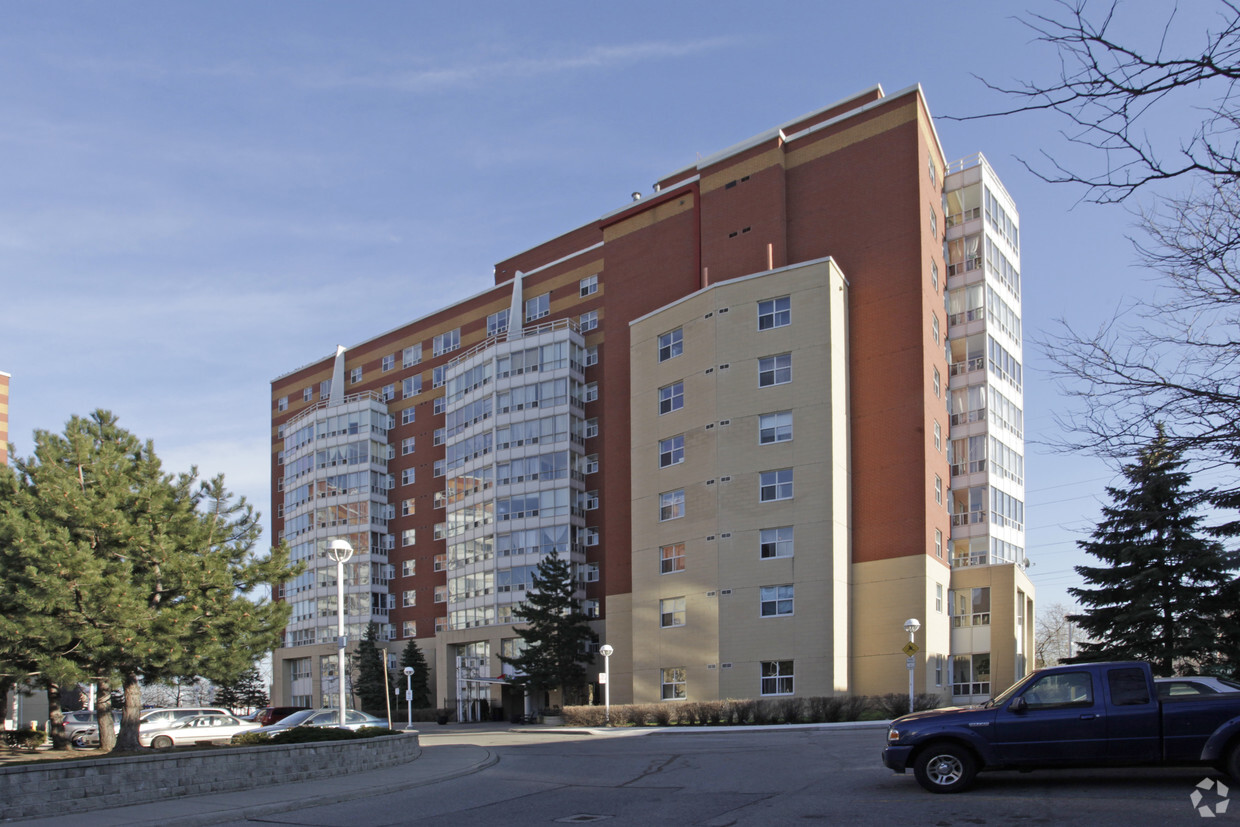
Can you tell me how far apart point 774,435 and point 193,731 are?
24991mm

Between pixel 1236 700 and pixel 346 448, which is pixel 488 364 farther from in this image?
pixel 1236 700

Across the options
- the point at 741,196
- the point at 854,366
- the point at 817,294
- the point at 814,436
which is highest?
the point at 741,196

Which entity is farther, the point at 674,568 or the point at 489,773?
the point at 674,568

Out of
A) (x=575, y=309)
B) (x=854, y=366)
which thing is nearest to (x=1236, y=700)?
(x=854, y=366)

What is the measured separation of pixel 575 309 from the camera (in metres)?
65.7

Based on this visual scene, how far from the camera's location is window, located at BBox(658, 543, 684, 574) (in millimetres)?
47000

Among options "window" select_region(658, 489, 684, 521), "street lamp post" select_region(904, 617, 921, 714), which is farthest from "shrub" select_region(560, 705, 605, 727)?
"street lamp post" select_region(904, 617, 921, 714)

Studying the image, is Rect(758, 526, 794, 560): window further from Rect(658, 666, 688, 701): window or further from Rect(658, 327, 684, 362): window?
Rect(658, 327, 684, 362): window

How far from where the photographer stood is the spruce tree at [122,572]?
24406mm

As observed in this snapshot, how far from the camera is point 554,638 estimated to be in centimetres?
5472

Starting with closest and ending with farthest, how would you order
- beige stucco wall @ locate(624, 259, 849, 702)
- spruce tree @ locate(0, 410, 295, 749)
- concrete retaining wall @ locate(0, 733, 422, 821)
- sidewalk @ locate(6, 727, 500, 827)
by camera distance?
1. sidewalk @ locate(6, 727, 500, 827)
2. concrete retaining wall @ locate(0, 733, 422, 821)
3. spruce tree @ locate(0, 410, 295, 749)
4. beige stucco wall @ locate(624, 259, 849, 702)

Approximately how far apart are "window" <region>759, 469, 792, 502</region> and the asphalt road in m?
22.3

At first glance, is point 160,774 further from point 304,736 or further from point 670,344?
point 670,344

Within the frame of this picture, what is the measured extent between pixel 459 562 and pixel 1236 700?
56.8 metres
